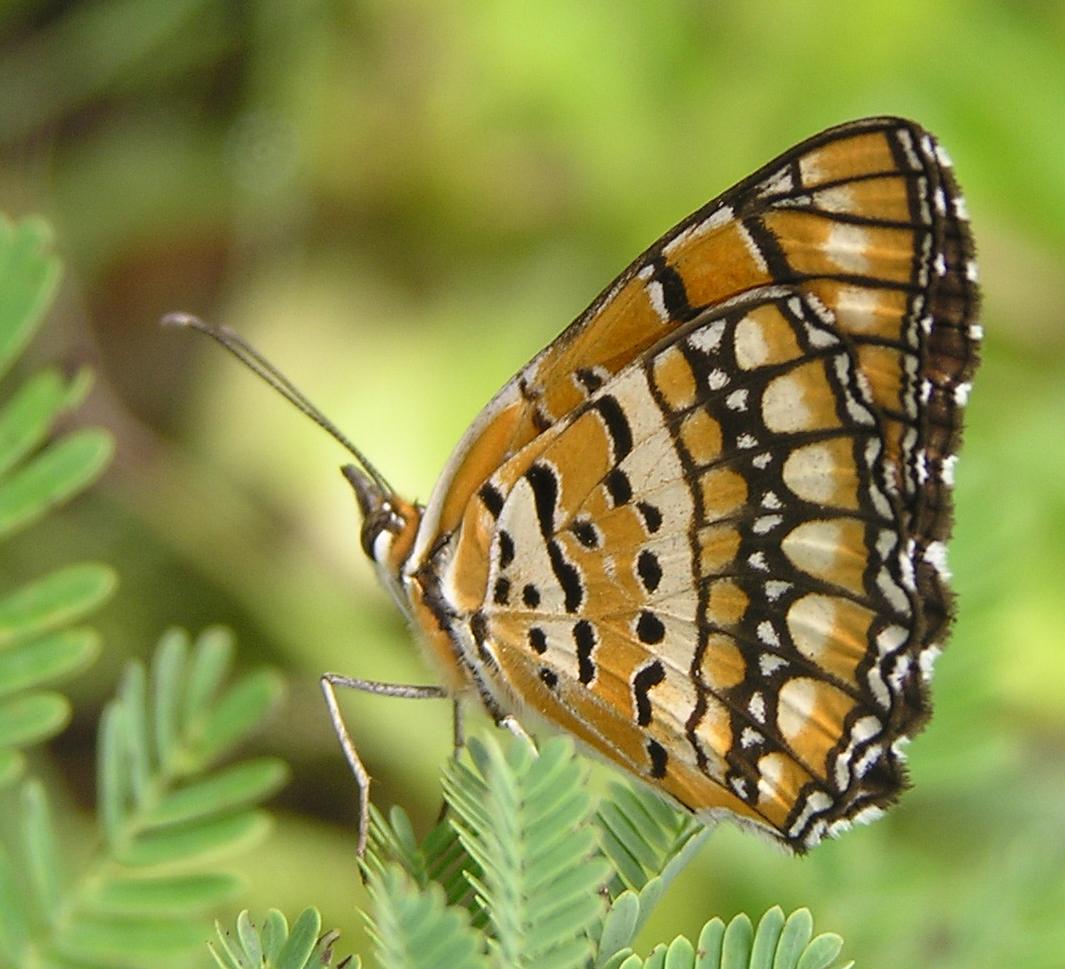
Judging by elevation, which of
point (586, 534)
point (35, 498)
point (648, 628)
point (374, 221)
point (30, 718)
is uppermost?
point (374, 221)

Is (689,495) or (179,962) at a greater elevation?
(689,495)

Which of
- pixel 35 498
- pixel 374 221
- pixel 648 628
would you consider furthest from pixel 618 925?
pixel 374 221

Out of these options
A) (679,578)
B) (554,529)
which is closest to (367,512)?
(554,529)

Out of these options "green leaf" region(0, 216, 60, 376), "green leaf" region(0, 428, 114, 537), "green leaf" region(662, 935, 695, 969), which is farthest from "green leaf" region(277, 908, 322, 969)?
"green leaf" region(0, 216, 60, 376)

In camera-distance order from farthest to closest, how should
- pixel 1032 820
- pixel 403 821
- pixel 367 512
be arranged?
pixel 1032 820 < pixel 367 512 < pixel 403 821

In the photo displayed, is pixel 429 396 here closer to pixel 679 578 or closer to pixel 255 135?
pixel 255 135

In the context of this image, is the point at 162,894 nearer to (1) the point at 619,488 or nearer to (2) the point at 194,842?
(2) the point at 194,842

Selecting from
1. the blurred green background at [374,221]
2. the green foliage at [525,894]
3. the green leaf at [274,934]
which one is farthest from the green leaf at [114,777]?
the blurred green background at [374,221]
